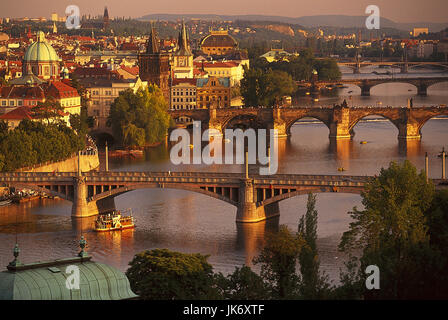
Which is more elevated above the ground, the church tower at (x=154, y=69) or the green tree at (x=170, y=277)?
the church tower at (x=154, y=69)

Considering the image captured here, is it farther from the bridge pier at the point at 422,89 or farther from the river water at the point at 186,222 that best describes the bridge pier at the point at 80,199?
the bridge pier at the point at 422,89

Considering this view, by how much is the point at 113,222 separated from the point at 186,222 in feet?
7.26

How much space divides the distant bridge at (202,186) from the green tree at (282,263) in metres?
9.40

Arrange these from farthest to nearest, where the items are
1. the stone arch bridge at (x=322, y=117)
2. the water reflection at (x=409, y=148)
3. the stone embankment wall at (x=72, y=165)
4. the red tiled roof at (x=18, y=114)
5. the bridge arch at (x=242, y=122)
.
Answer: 1. the bridge arch at (x=242, y=122)
2. the stone arch bridge at (x=322, y=117)
3. the water reflection at (x=409, y=148)
4. the red tiled roof at (x=18, y=114)
5. the stone embankment wall at (x=72, y=165)

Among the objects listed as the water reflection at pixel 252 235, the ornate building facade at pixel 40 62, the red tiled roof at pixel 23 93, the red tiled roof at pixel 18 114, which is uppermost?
the ornate building facade at pixel 40 62

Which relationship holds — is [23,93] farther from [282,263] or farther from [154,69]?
[282,263]

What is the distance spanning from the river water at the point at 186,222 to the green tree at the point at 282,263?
112 inches

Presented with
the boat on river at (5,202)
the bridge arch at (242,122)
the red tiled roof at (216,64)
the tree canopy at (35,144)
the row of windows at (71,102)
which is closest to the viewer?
the boat on river at (5,202)

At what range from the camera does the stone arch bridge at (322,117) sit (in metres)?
66.2

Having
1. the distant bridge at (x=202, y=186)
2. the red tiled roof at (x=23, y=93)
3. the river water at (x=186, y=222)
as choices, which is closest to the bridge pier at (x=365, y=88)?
the river water at (x=186, y=222)

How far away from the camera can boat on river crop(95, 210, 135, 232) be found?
127ft

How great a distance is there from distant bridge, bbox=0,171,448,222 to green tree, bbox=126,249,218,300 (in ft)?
37.7

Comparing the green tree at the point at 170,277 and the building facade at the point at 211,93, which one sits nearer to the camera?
the green tree at the point at 170,277
